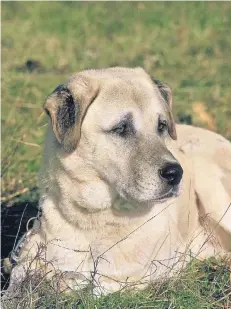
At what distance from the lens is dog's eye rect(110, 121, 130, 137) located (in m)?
4.88

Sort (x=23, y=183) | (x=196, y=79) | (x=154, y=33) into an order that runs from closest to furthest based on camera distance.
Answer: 1. (x=23, y=183)
2. (x=196, y=79)
3. (x=154, y=33)

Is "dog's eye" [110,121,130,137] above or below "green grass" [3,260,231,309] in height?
above

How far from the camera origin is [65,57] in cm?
1174

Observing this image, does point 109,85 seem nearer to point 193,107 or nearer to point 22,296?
point 22,296

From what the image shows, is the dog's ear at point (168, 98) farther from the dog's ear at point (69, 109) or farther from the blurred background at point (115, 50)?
the blurred background at point (115, 50)

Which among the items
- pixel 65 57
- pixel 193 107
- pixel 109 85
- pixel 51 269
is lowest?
pixel 65 57

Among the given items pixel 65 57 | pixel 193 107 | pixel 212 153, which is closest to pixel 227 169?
pixel 212 153

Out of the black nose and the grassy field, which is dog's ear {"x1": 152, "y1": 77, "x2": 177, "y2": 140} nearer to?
the black nose

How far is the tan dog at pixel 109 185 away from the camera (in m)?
4.80

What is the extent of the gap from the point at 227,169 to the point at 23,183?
74.5 inches

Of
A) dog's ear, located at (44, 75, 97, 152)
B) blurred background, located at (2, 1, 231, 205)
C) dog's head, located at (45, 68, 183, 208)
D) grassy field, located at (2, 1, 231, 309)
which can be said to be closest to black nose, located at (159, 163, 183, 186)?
dog's head, located at (45, 68, 183, 208)

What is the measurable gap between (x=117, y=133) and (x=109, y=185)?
0.35 m

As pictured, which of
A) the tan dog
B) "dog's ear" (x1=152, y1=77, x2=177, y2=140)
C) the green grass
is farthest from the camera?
"dog's ear" (x1=152, y1=77, x2=177, y2=140)

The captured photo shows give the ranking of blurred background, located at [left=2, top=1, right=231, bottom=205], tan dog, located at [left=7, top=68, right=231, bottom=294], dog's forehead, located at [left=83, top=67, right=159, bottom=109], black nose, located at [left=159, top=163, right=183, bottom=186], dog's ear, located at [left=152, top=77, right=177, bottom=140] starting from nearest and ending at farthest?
black nose, located at [left=159, top=163, right=183, bottom=186], tan dog, located at [left=7, top=68, right=231, bottom=294], dog's forehead, located at [left=83, top=67, right=159, bottom=109], dog's ear, located at [left=152, top=77, right=177, bottom=140], blurred background, located at [left=2, top=1, right=231, bottom=205]
